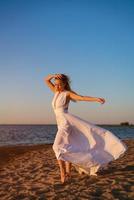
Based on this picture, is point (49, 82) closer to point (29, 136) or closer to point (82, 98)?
point (82, 98)

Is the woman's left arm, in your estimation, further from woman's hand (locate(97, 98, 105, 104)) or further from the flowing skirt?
the flowing skirt

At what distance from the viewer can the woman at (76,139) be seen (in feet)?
26.1

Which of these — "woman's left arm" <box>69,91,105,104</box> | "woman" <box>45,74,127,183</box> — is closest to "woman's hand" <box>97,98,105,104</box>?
"woman's left arm" <box>69,91,105,104</box>

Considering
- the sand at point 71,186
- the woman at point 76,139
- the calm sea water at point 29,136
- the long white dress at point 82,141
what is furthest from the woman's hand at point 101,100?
the calm sea water at point 29,136

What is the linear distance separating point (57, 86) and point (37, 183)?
2411 millimetres

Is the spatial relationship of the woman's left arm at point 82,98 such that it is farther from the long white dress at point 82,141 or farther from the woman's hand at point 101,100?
the long white dress at point 82,141

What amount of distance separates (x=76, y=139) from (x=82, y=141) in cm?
16

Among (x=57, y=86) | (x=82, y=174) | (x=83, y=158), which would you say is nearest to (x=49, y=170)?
(x=82, y=174)

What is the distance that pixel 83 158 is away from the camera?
809cm

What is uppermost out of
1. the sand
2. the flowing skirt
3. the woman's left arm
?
the woman's left arm

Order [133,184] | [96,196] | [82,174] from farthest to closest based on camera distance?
[82,174] < [133,184] < [96,196]

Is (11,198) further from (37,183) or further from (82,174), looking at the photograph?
(82,174)

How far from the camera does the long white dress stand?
7.96 meters

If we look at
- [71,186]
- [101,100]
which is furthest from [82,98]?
[71,186]
